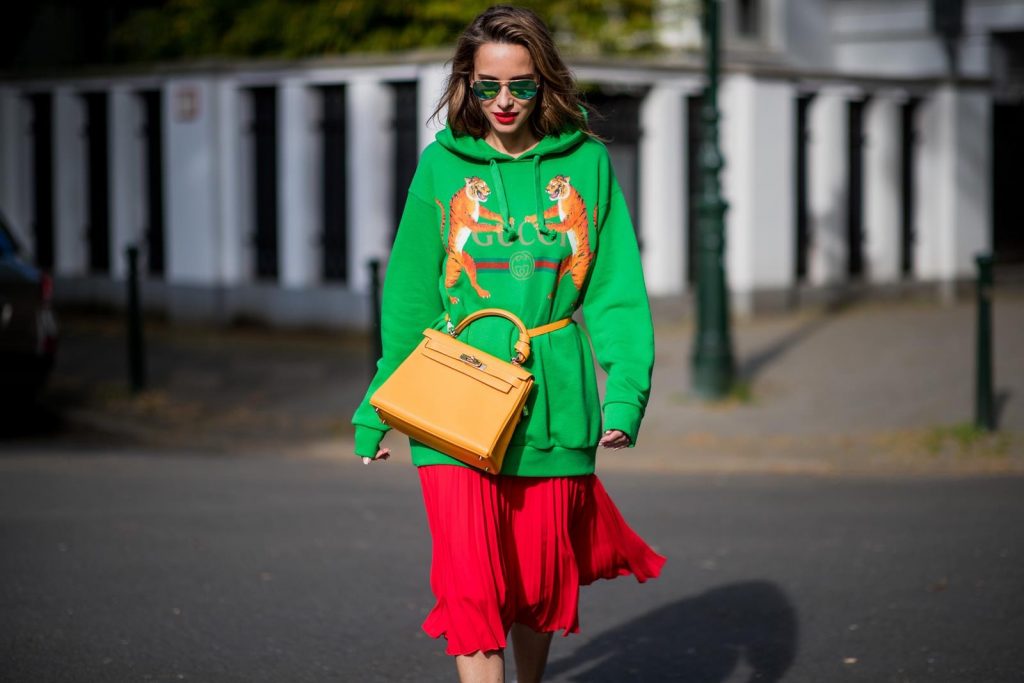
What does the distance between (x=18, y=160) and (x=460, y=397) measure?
16890 millimetres

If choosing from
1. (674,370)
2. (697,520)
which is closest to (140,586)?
(697,520)

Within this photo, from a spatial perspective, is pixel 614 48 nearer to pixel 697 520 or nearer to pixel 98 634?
pixel 697 520

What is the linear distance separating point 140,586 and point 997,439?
5.94 meters

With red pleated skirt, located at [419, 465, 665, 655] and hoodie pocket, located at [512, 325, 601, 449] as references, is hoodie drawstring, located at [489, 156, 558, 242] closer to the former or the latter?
hoodie pocket, located at [512, 325, 601, 449]

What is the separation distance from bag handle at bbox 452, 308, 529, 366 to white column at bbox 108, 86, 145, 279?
14.9 metres

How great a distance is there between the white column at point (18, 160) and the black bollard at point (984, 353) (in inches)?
490

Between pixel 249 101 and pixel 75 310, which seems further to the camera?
pixel 75 310

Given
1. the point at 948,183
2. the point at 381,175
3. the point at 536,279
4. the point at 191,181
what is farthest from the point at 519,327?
the point at 948,183

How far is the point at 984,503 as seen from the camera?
8.53 meters

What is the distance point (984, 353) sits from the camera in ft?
34.7

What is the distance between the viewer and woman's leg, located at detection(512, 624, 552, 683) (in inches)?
168

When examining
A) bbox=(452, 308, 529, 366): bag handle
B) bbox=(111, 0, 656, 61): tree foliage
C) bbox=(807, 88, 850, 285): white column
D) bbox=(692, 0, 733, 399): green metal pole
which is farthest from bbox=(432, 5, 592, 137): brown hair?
bbox=(807, 88, 850, 285): white column

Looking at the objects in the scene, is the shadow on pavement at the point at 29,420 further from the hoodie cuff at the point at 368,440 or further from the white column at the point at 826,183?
the white column at the point at 826,183

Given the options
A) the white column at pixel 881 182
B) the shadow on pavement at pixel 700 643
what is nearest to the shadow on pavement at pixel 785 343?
the white column at pixel 881 182
